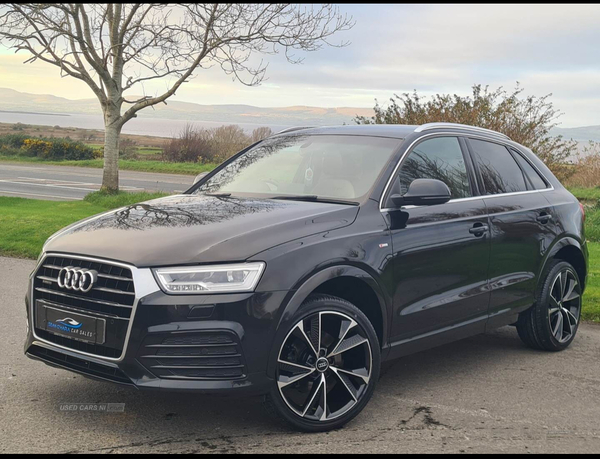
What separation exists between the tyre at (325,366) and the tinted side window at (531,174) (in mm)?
2779

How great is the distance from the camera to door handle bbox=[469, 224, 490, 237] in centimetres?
559

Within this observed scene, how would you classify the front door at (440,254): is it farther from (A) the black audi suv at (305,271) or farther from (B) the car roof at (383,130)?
(B) the car roof at (383,130)

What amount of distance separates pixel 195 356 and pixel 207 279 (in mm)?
411

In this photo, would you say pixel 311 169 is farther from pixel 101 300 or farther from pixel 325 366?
pixel 101 300

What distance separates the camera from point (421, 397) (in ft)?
16.9

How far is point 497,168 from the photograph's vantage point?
20.7ft

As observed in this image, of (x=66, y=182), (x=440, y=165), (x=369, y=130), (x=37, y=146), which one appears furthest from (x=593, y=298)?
(x=37, y=146)

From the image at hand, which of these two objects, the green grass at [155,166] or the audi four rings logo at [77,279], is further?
the green grass at [155,166]

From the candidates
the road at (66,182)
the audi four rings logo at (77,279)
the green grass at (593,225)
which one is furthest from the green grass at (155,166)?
the audi four rings logo at (77,279)

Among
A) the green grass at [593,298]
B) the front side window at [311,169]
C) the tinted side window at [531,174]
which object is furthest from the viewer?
the green grass at [593,298]

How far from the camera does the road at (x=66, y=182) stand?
850 inches

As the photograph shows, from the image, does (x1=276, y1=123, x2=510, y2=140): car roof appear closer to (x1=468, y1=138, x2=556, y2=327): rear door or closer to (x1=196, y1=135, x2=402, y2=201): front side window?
(x1=196, y1=135, x2=402, y2=201): front side window

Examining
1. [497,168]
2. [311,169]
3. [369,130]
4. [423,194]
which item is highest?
[369,130]

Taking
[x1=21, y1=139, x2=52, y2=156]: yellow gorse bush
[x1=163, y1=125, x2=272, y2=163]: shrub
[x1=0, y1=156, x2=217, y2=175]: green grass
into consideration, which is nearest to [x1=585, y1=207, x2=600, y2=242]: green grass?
[x1=0, y1=156, x2=217, y2=175]: green grass
